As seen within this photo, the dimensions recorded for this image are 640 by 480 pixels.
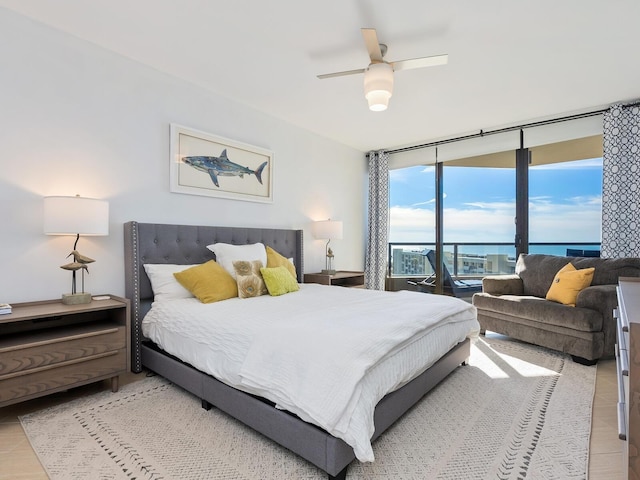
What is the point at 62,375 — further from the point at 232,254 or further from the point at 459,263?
the point at 459,263

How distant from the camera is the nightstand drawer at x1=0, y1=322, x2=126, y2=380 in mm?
1935

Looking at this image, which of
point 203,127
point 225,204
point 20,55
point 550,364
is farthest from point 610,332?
point 20,55

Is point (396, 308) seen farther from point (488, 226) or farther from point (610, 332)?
point (488, 226)

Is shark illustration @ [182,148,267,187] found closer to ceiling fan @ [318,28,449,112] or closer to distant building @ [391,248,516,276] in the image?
ceiling fan @ [318,28,449,112]

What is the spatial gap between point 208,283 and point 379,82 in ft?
6.71

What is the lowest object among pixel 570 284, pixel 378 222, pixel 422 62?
pixel 570 284

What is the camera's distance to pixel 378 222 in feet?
18.4

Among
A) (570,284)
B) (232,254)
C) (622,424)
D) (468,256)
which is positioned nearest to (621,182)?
(570,284)

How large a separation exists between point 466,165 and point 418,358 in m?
4.04

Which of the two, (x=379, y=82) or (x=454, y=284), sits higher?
(x=379, y=82)

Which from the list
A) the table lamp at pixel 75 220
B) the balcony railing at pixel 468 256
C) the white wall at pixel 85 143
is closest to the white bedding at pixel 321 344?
the table lamp at pixel 75 220

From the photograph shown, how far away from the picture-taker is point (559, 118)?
13.2 feet

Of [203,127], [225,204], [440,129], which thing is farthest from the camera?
[440,129]

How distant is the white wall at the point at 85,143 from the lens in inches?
91.7
